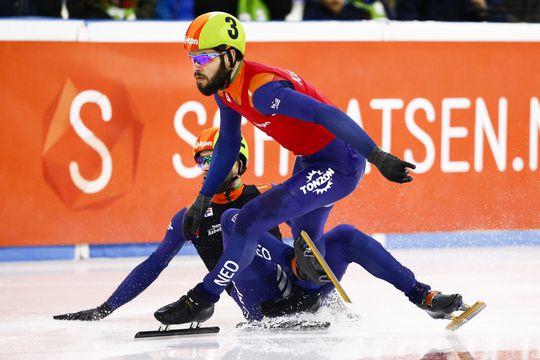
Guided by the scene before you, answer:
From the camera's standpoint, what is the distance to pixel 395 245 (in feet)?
27.5

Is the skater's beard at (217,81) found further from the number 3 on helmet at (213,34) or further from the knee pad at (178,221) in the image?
the knee pad at (178,221)

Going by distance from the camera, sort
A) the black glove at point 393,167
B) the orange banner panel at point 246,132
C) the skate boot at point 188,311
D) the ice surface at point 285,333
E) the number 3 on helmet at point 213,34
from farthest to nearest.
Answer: the orange banner panel at point 246,132
the skate boot at point 188,311
the number 3 on helmet at point 213,34
the ice surface at point 285,333
the black glove at point 393,167

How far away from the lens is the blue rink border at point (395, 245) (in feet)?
25.7

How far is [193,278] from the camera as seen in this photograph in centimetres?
715

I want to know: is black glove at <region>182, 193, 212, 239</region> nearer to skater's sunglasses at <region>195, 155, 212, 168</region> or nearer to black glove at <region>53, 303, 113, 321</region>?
skater's sunglasses at <region>195, 155, 212, 168</region>

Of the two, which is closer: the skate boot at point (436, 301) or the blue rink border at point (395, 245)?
the skate boot at point (436, 301)

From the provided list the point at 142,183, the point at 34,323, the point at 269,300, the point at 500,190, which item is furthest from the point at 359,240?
the point at 500,190

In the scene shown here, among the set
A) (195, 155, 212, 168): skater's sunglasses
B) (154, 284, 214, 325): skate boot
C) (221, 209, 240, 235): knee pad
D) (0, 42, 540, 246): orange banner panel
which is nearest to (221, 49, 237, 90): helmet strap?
(221, 209, 240, 235): knee pad

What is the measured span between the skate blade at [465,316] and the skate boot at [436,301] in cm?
3

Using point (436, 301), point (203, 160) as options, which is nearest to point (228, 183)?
point (203, 160)

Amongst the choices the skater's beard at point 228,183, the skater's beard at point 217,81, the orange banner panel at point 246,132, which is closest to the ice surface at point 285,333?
the orange banner panel at point 246,132

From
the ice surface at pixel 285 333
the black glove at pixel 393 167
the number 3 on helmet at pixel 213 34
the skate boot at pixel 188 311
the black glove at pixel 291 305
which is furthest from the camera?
the black glove at pixel 291 305

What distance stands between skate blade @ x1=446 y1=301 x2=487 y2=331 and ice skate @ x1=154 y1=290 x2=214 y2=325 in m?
1.14

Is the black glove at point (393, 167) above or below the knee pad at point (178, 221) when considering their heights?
above
